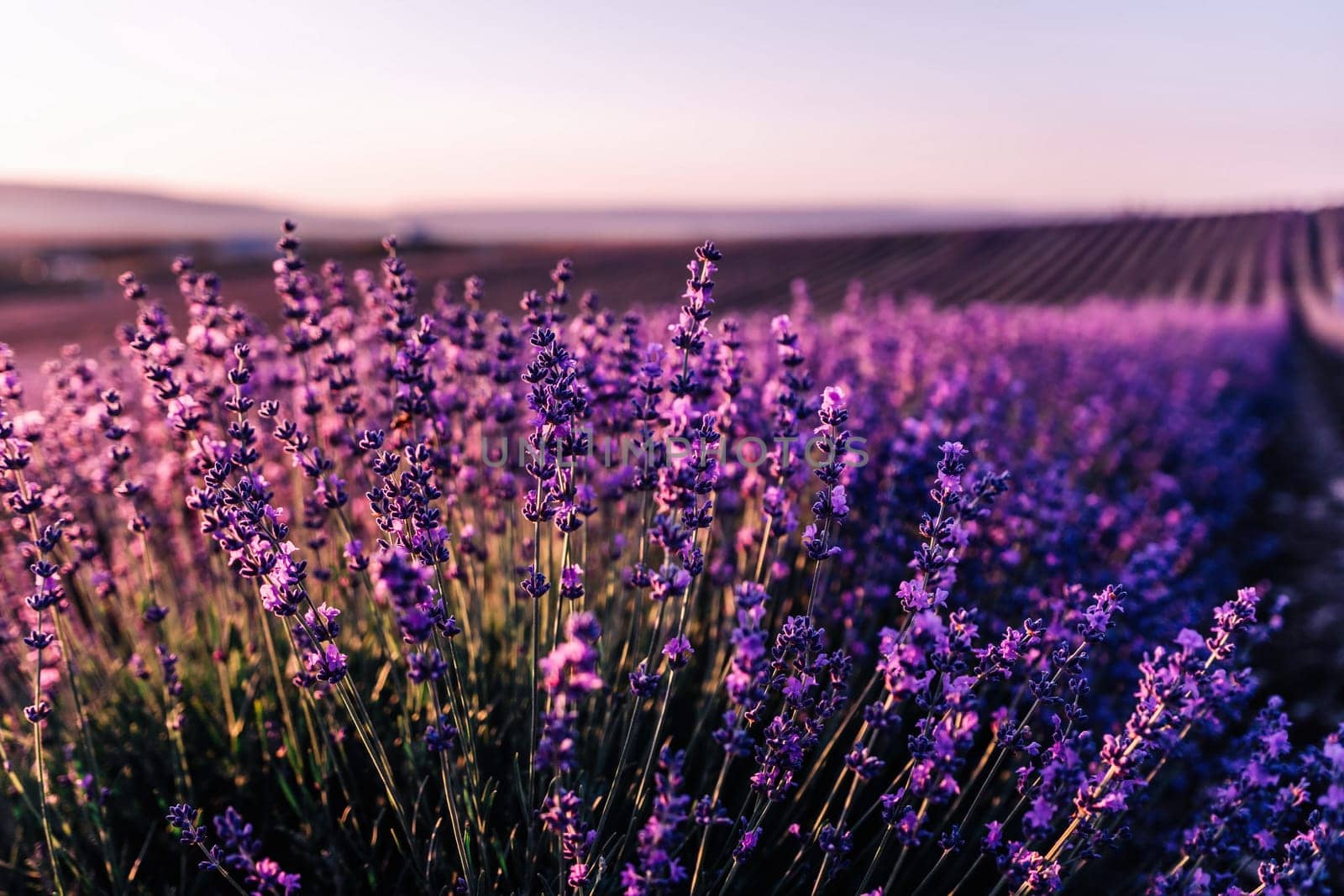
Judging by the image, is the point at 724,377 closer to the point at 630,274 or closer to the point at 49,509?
the point at 49,509

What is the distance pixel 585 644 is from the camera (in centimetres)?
127

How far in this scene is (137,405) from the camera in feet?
15.9

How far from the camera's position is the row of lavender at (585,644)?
1655 mm

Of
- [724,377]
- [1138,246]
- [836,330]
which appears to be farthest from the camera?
[1138,246]

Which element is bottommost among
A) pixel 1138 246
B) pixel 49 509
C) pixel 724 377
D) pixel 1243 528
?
pixel 1243 528

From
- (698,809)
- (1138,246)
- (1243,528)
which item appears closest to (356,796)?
(698,809)

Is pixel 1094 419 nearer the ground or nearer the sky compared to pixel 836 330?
nearer the ground

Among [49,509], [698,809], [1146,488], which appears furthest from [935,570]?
[1146,488]

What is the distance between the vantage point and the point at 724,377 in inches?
92.8

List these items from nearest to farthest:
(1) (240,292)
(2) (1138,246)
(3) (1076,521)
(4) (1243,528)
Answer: (3) (1076,521) → (4) (1243,528) → (1) (240,292) → (2) (1138,246)

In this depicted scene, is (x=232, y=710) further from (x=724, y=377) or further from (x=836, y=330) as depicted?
(x=836, y=330)

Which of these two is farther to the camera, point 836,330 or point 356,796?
point 836,330

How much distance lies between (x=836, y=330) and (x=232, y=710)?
597 centimetres

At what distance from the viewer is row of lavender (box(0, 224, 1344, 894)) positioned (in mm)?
1655
